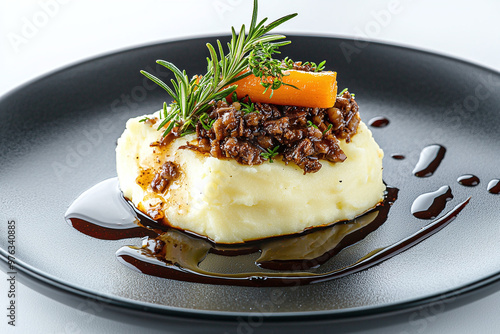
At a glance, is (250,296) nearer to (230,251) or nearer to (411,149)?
(230,251)

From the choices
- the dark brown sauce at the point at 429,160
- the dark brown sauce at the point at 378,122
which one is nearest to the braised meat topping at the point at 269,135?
the dark brown sauce at the point at 429,160

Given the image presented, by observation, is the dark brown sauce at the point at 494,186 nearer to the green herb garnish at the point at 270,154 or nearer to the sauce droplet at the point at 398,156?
the sauce droplet at the point at 398,156

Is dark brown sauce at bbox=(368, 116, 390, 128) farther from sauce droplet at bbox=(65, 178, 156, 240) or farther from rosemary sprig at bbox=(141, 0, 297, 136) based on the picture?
sauce droplet at bbox=(65, 178, 156, 240)

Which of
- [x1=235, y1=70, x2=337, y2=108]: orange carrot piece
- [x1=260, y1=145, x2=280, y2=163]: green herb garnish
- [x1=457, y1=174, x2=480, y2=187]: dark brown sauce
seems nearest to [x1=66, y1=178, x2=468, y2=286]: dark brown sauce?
[x1=457, y1=174, x2=480, y2=187]: dark brown sauce

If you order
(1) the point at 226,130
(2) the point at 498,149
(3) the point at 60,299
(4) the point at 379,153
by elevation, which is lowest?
(2) the point at 498,149

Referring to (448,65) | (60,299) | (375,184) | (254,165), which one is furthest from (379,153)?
(60,299)

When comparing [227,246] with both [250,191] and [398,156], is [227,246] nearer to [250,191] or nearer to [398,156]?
[250,191]

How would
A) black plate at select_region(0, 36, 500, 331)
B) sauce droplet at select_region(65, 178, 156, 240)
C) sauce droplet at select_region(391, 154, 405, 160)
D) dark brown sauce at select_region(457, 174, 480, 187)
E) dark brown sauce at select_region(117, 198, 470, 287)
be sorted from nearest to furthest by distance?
1. black plate at select_region(0, 36, 500, 331)
2. dark brown sauce at select_region(117, 198, 470, 287)
3. sauce droplet at select_region(65, 178, 156, 240)
4. dark brown sauce at select_region(457, 174, 480, 187)
5. sauce droplet at select_region(391, 154, 405, 160)
